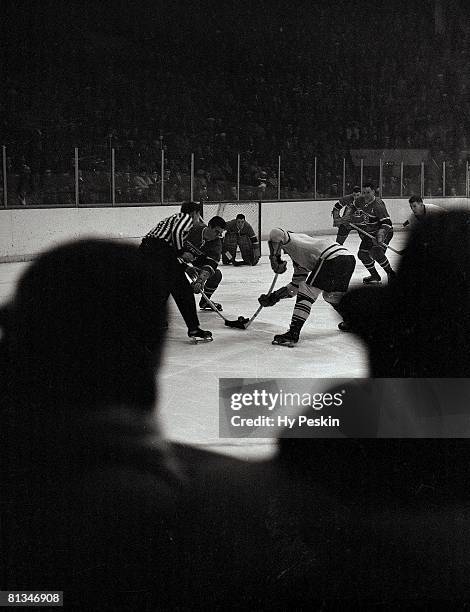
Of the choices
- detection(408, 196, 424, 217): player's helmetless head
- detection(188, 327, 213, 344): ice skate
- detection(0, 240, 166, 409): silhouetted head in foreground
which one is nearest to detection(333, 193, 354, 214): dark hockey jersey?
detection(188, 327, 213, 344): ice skate

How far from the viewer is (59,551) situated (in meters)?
1.97

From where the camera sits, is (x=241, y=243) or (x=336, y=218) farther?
(x=241, y=243)

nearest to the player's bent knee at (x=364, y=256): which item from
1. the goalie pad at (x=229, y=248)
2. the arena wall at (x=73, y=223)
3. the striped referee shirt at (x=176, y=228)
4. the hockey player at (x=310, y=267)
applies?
the goalie pad at (x=229, y=248)

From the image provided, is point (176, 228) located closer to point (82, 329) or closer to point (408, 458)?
point (82, 329)

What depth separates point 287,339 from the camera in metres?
3.49

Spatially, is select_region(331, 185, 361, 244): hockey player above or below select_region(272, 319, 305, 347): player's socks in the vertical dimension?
above

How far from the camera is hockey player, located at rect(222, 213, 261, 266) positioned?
534cm

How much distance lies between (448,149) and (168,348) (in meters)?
1.52

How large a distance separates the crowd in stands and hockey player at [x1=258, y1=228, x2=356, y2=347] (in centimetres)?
38

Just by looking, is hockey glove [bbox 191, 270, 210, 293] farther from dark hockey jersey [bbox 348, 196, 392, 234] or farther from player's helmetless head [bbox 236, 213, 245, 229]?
player's helmetless head [bbox 236, 213, 245, 229]

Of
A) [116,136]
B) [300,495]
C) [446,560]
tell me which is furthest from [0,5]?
[116,136]

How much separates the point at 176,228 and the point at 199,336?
1.60 ft

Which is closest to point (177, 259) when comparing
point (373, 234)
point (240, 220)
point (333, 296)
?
point (333, 296)

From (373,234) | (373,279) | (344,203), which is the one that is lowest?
(373,279)
